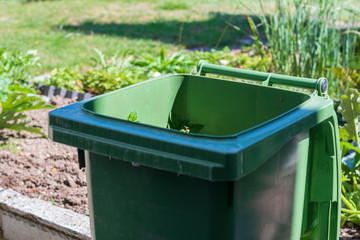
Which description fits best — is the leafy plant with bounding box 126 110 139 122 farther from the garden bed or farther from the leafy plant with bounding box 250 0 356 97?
the leafy plant with bounding box 250 0 356 97

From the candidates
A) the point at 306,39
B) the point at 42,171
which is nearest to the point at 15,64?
the point at 42,171

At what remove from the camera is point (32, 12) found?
10586 millimetres

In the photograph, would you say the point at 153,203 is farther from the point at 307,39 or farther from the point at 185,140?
the point at 307,39

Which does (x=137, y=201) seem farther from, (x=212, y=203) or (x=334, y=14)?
(x=334, y=14)

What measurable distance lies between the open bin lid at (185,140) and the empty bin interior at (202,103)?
13 centimetres

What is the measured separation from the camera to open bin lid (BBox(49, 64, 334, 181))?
1.50 m

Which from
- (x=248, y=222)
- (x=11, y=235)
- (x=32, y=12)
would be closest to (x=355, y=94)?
(x=248, y=222)

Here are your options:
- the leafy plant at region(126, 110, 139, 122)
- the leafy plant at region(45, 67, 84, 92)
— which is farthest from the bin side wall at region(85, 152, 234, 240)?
the leafy plant at region(45, 67, 84, 92)

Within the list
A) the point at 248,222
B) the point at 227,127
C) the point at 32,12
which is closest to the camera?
the point at 248,222

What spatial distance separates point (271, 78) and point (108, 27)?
7275mm

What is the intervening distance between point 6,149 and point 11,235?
0.99 metres

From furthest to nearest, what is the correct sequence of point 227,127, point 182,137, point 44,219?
point 44,219, point 227,127, point 182,137

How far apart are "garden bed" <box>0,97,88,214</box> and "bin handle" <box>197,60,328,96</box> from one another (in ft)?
4.46

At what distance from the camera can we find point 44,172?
12.1ft
